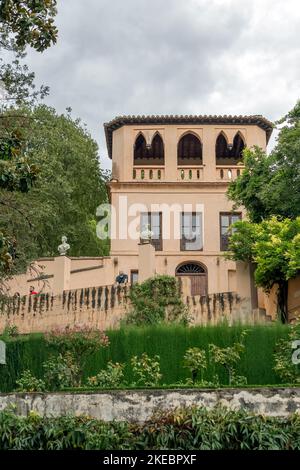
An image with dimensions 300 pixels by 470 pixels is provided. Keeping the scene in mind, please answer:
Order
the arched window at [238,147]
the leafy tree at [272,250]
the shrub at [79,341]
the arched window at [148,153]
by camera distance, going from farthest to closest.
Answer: the arched window at [148,153] < the arched window at [238,147] < the leafy tree at [272,250] < the shrub at [79,341]

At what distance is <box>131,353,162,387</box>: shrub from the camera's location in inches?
694

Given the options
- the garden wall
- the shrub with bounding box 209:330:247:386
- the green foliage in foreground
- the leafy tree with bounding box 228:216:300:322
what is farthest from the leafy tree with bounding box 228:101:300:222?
the green foliage in foreground

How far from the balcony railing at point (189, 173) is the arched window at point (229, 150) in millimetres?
1690

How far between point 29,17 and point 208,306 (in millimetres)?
13374

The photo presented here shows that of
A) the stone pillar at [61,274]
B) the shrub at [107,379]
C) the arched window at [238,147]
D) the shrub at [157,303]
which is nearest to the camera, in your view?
the shrub at [107,379]

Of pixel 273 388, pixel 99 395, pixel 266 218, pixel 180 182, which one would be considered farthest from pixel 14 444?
pixel 180 182

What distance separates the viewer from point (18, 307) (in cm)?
2608

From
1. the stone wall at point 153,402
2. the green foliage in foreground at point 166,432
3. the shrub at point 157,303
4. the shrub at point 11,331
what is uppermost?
the shrub at point 157,303

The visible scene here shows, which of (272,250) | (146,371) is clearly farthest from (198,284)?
(146,371)

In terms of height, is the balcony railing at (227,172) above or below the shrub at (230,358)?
above

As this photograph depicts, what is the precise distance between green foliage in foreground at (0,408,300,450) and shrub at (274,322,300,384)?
396 centimetres

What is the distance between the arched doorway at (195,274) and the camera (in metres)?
31.2

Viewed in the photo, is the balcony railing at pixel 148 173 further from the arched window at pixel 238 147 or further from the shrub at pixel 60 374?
the shrub at pixel 60 374

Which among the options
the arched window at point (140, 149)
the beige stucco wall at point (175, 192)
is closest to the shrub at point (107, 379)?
the beige stucco wall at point (175, 192)
